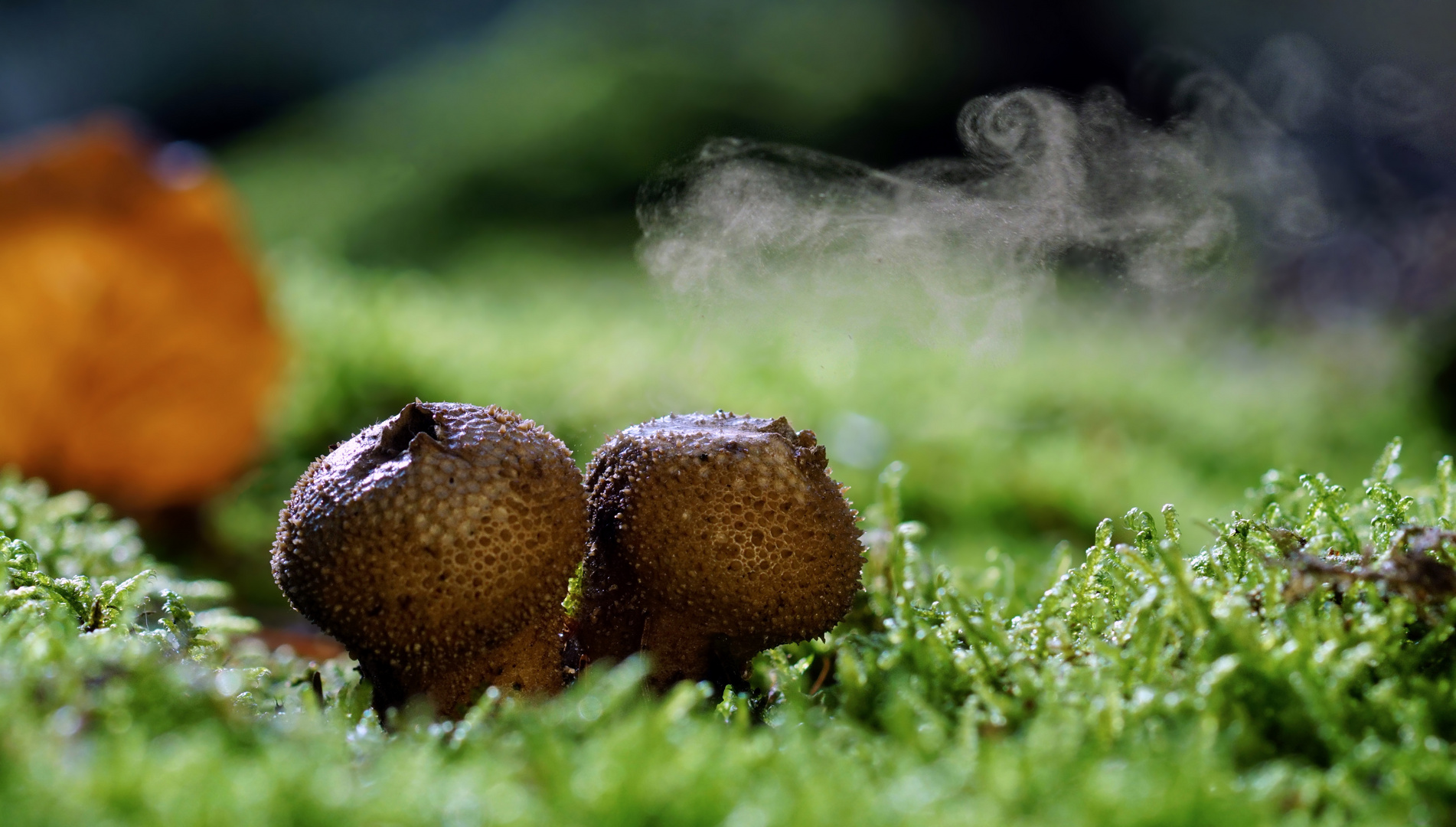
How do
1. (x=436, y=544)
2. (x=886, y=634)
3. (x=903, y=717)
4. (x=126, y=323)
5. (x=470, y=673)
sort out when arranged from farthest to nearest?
(x=126, y=323), (x=886, y=634), (x=470, y=673), (x=436, y=544), (x=903, y=717)

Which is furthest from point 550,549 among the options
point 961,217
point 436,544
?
point 961,217

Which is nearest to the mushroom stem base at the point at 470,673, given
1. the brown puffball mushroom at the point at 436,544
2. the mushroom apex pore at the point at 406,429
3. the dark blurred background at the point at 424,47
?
the brown puffball mushroom at the point at 436,544

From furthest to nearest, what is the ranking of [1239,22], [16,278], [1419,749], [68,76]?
[68,76], [1239,22], [16,278], [1419,749]

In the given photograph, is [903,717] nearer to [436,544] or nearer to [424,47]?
[436,544]

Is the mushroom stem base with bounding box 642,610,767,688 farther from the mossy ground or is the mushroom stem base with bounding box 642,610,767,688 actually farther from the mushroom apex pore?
the mushroom apex pore

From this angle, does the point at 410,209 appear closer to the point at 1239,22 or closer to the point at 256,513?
the point at 256,513

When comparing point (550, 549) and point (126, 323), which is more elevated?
point (126, 323)

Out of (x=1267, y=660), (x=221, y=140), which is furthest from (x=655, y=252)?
(x=221, y=140)
